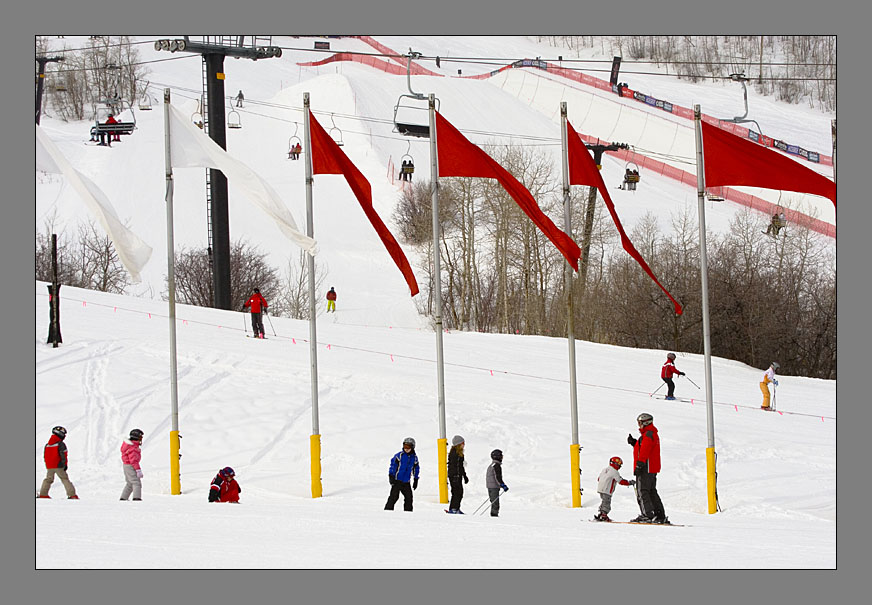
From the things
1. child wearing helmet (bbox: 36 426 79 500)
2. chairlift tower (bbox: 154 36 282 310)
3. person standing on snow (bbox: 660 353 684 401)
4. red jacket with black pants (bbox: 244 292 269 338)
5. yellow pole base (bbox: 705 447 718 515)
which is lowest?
yellow pole base (bbox: 705 447 718 515)

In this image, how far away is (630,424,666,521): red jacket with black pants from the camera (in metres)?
15.5

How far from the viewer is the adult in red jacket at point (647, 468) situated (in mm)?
15453

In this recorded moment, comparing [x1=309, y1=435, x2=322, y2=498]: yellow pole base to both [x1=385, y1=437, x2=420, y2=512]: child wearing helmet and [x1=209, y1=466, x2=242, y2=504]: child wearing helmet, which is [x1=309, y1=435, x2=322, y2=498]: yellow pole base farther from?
[x1=385, y1=437, x2=420, y2=512]: child wearing helmet

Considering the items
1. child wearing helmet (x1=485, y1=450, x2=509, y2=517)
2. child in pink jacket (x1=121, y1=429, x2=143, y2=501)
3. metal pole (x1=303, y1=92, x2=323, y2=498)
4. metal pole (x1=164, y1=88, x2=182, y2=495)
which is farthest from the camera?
metal pole (x1=303, y1=92, x2=323, y2=498)

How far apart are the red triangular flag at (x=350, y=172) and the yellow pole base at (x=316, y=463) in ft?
9.71

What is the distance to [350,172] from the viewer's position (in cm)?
1822

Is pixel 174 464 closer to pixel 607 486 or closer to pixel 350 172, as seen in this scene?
pixel 350 172

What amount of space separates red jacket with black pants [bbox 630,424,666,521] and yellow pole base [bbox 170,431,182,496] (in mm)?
7381

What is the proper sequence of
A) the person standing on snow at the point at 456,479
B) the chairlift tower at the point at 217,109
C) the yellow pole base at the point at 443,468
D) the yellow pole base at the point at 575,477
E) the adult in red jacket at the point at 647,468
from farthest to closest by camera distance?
1. the chairlift tower at the point at 217,109
2. the yellow pole base at the point at 575,477
3. the yellow pole base at the point at 443,468
4. the person standing on snow at the point at 456,479
5. the adult in red jacket at the point at 647,468

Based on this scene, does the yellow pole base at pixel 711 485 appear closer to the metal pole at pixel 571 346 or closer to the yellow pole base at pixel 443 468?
the metal pole at pixel 571 346

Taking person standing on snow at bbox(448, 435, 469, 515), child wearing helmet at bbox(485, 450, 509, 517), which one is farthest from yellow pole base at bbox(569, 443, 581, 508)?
person standing on snow at bbox(448, 435, 469, 515)

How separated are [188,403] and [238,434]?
7.69 feet

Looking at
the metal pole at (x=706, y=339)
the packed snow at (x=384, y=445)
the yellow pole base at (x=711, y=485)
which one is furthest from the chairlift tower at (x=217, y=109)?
the yellow pole base at (x=711, y=485)

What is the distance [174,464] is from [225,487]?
1.20 meters
